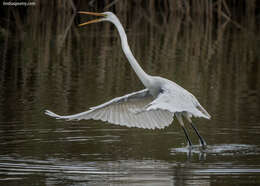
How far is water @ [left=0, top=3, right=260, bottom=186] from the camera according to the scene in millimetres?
8398

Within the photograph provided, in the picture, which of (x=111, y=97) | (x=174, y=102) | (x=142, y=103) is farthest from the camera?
(x=111, y=97)

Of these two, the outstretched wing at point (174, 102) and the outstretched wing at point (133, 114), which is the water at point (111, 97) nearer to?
the outstretched wing at point (133, 114)

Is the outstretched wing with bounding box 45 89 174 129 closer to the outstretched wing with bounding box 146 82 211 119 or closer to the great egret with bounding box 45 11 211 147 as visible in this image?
the great egret with bounding box 45 11 211 147

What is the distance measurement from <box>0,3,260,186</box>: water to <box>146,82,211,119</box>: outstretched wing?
0.68m

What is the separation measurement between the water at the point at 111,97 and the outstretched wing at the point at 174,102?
676mm

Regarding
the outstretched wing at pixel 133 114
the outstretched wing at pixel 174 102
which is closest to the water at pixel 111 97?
the outstretched wing at pixel 133 114

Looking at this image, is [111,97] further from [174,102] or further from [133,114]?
[174,102]

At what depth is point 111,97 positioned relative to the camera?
14242 millimetres

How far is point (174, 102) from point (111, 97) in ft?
17.0

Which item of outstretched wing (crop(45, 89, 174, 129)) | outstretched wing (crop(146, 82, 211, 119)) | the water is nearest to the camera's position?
the water

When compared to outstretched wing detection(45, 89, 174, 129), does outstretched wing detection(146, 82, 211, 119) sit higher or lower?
higher

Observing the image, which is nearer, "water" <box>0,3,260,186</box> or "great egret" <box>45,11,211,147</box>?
"water" <box>0,3,260,186</box>

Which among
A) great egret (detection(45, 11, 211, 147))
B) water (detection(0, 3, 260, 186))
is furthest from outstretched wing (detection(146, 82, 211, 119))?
water (detection(0, 3, 260, 186))

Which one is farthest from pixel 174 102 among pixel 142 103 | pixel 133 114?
pixel 142 103
